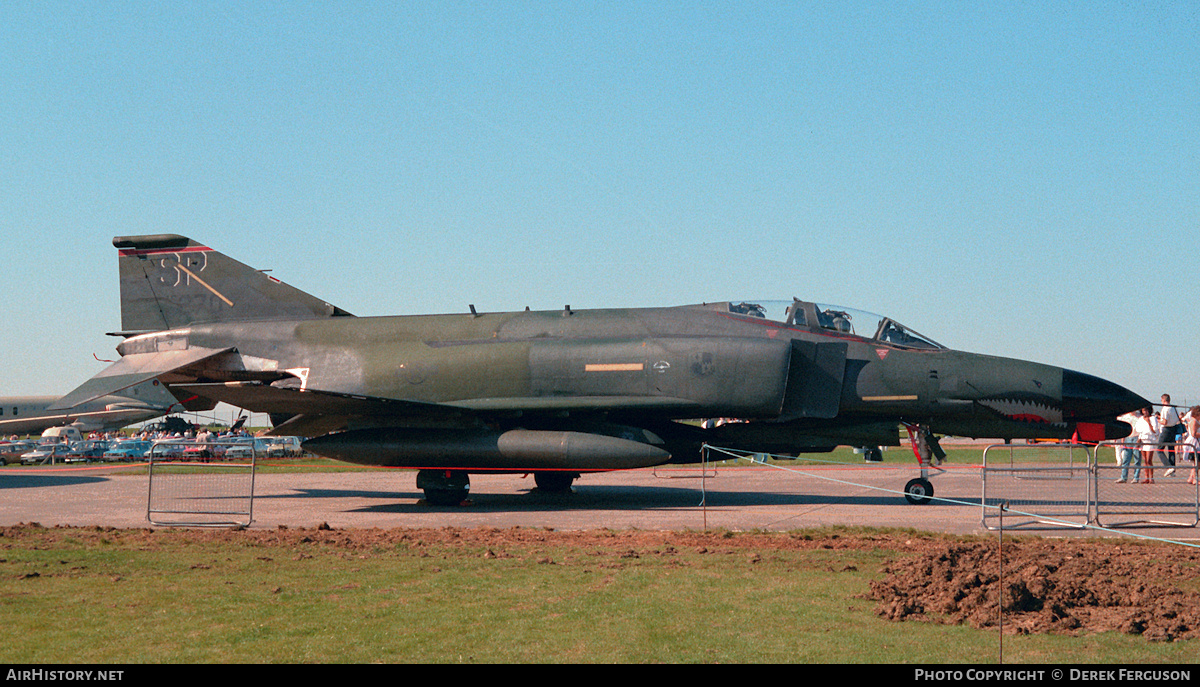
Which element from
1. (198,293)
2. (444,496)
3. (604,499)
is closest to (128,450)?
(198,293)

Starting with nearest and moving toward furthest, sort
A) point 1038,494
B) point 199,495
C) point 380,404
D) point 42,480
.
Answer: point 380,404 < point 1038,494 < point 199,495 < point 42,480

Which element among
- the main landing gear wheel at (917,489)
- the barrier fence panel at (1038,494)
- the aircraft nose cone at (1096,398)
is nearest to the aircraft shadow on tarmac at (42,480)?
the main landing gear wheel at (917,489)

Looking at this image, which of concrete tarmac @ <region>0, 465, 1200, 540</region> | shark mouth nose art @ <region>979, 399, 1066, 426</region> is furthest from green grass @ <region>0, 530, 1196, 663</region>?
shark mouth nose art @ <region>979, 399, 1066, 426</region>

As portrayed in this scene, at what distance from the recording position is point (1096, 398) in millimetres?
13875

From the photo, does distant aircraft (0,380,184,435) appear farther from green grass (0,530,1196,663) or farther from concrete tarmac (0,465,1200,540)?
green grass (0,530,1196,663)

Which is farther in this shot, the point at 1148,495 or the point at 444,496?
the point at 1148,495

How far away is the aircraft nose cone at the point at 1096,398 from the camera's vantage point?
13.9 metres

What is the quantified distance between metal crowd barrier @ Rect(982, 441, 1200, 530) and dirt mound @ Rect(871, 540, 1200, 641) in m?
1.32

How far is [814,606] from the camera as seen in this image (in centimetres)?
683

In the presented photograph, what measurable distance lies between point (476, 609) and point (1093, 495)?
12.9 metres

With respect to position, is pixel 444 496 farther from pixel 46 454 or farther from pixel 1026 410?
pixel 46 454

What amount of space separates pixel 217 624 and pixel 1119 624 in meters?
6.15
